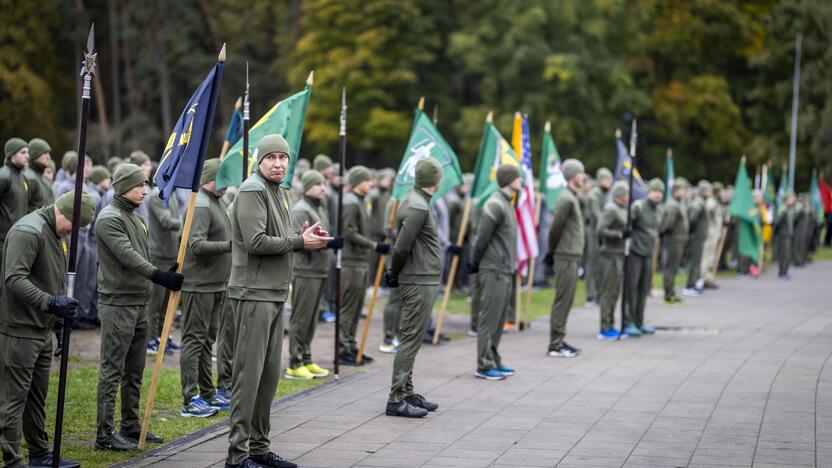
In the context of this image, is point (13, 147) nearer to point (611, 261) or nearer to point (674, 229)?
point (611, 261)

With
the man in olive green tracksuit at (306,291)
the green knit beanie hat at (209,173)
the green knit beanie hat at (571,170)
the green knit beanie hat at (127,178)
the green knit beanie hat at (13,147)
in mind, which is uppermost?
the green knit beanie hat at (571,170)

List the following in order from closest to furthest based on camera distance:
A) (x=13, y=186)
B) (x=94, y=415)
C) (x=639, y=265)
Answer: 1. (x=94, y=415)
2. (x=13, y=186)
3. (x=639, y=265)

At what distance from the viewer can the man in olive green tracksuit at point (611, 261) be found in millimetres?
15930

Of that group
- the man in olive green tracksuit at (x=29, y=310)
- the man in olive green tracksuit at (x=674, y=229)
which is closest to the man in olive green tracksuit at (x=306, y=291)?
the man in olive green tracksuit at (x=29, y=310)

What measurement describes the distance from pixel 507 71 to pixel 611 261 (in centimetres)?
3208

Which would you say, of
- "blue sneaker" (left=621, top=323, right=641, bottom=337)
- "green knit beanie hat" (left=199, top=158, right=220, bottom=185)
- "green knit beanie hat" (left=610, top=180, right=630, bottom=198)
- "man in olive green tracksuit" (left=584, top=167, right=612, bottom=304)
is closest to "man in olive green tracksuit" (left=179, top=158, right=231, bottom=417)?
"green knit beanie hat" (left=199, top=158, right=220, bottom=185)

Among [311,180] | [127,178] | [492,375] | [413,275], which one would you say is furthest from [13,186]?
[492,375]

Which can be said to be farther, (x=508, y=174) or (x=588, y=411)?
(x=508, y=174)

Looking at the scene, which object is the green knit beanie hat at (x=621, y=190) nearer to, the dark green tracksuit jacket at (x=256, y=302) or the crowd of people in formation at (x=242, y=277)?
the crowd of people in formation at (x=242, y=277)

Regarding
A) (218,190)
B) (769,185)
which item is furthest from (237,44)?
(218,190)

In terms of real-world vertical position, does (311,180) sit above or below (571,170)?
below

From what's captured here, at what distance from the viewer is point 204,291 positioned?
10.2 meters

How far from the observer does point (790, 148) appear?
1858 inches

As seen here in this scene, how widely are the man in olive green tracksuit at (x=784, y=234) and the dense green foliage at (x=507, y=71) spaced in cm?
1621
